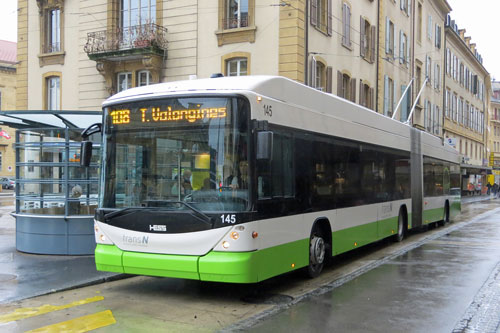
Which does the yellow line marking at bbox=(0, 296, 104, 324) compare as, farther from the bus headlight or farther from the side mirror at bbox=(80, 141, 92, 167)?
the side mirror at bbox=(80, 141, 92, 167)

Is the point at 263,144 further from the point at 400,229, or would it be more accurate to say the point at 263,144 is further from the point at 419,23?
the point at 419,23

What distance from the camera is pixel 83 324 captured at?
20.0ft

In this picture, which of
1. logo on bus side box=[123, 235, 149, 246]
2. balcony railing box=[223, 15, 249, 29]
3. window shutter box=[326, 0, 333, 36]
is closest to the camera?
logo on bus side box=[123, 235, 149, 246]

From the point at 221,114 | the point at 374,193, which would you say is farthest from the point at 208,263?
the point at 374,193

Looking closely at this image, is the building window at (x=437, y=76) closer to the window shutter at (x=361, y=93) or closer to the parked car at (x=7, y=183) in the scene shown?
the window shutter at (x=361, y=93)

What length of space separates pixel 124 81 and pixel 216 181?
16.8 metres

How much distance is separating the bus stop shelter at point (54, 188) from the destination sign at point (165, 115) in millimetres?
3063

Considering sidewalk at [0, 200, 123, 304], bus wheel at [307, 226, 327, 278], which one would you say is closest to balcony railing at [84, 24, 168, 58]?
sidewalk at [0, 200, 123, 304]

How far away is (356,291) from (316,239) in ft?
3.57

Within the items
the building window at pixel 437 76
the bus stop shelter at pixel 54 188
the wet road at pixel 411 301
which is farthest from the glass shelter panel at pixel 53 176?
the building window at pixel 437 76

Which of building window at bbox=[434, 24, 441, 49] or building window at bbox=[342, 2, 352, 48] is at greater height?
building window at bbox=[434, 24, 441, 49]

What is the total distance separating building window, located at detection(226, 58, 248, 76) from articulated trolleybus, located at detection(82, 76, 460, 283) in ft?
36.1

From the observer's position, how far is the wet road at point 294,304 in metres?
6.13

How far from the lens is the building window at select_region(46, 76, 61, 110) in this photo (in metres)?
24.3
